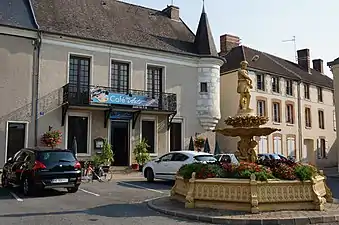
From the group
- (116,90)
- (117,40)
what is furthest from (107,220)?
(117,40)

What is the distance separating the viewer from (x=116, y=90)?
23688mm

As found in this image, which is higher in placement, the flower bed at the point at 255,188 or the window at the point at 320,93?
the window at the point at 320,93

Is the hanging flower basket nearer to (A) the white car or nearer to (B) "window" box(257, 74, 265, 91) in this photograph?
(A) the white car

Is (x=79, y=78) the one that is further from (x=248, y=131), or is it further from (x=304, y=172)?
(x=304, y=172)

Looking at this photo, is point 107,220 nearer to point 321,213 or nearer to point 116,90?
point 321,213

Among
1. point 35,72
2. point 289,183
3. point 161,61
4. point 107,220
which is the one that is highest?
point 161,61

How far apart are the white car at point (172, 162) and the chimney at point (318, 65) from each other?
31.8 m

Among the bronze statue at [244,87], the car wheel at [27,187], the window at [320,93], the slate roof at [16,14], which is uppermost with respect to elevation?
the slate roof at [16,14]

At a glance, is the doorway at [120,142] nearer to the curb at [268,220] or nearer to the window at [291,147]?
the curb at [268,220]

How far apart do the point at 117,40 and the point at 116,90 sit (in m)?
3.19

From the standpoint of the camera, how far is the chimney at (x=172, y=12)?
30234 millimetres

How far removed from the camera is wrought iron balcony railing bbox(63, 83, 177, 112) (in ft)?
71.5

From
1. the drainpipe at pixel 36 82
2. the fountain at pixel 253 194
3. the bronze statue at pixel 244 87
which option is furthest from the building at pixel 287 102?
the fountain at pixel 253 194

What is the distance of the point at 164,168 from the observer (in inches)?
666
